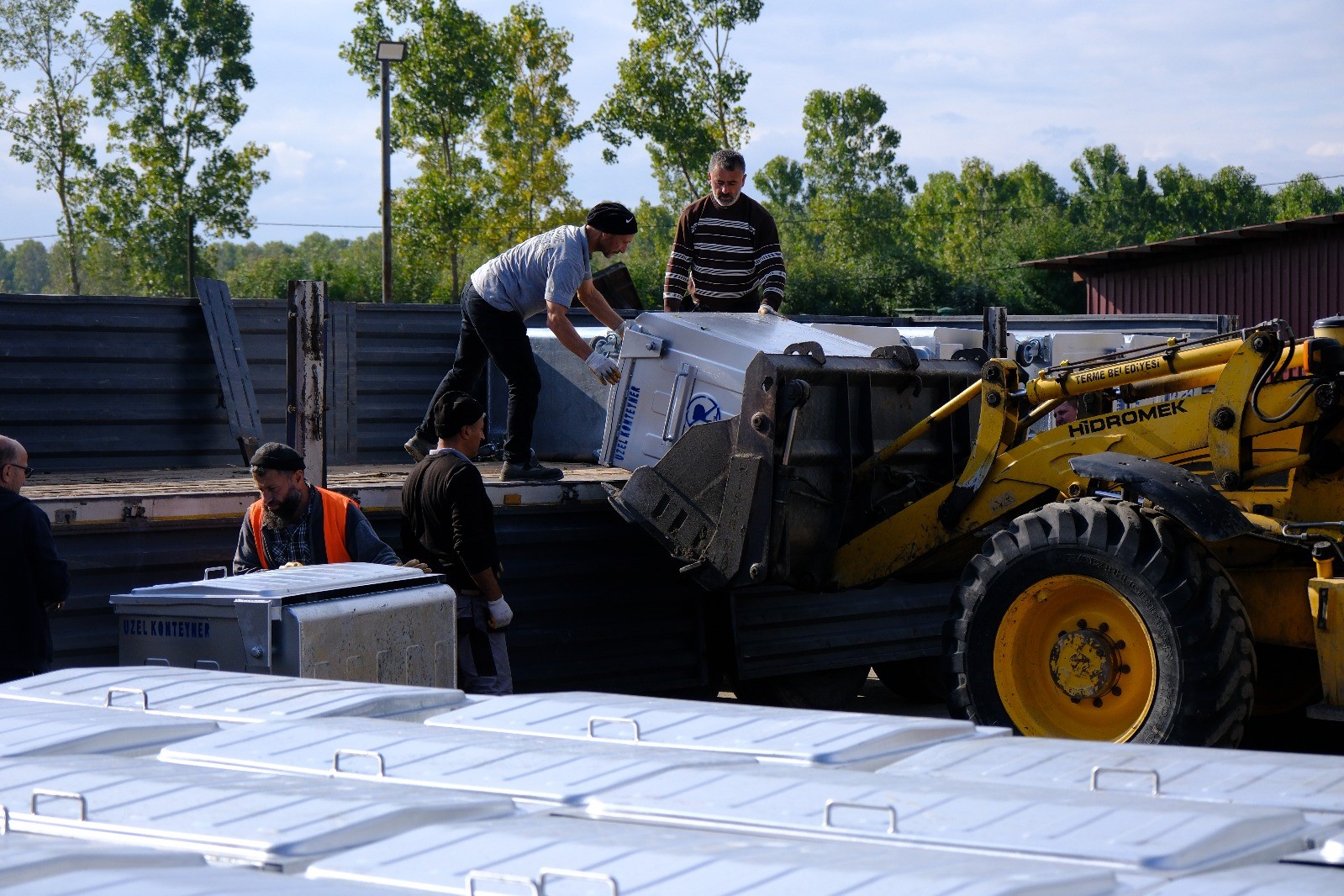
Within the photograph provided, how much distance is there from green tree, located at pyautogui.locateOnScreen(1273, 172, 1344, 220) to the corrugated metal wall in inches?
1924

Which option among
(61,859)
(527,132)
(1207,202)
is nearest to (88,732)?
(61,859)

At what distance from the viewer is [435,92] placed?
34.6m

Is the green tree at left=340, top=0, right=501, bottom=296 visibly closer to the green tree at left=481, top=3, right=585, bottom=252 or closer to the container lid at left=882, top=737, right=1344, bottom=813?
the green tree at left=481, top=3, right=585, bottom=252

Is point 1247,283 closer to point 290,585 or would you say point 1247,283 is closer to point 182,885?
point 290,585

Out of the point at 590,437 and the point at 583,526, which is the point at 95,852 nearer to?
the point at 583,526

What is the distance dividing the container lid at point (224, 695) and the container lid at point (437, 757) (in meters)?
0.27

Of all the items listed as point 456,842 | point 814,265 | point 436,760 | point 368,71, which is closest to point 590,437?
point 436,760

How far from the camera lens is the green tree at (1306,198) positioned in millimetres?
72000

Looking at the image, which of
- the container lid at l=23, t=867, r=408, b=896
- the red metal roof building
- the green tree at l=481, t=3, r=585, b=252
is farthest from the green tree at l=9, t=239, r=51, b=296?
the container lid at l=23, t=867, r=408, b=896

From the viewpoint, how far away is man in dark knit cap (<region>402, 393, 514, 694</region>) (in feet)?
19.9

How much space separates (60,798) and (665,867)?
1122 mm

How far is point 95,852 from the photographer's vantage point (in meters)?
2.21

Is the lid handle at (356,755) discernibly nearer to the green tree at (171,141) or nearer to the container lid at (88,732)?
the container lid at (88,732)

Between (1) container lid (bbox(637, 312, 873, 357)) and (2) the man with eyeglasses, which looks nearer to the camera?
(2) the man with eyeglasses
